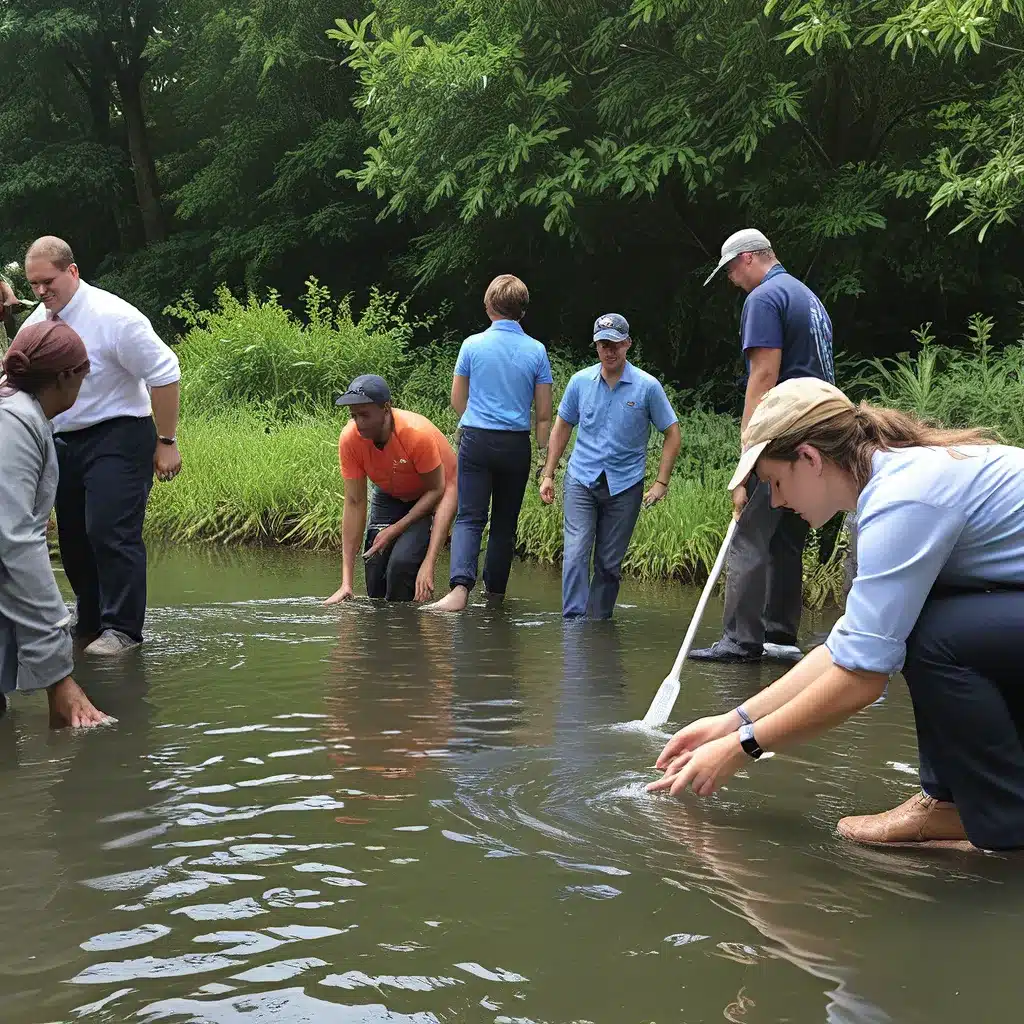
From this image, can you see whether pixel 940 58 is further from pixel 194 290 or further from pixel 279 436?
pixel 194 290

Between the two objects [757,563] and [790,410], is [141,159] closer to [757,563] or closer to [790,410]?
[757,563]

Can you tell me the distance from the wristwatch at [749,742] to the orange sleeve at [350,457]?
194 inches

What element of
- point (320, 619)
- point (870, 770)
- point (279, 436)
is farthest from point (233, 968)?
point (279, 436)

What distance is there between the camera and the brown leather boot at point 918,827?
3.59m

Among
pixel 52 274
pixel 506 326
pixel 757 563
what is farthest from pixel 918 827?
pixel 506 326

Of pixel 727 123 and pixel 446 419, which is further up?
pixel 727 123

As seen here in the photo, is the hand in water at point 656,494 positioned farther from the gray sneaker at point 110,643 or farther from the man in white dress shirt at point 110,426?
the gray sneaker at point 110,643

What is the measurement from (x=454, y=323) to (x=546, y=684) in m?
15.0

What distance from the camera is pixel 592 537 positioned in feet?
26.2

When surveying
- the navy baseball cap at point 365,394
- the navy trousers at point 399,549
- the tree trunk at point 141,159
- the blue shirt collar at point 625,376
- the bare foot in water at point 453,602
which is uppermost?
the tree trunk at point 141,159

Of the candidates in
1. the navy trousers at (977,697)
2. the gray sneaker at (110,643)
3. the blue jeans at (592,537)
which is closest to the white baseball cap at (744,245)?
the blue jeans at (592,537)

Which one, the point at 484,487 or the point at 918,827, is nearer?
the point at 918,827

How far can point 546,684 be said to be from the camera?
5996 mm

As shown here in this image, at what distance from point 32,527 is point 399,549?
3.82 meters
